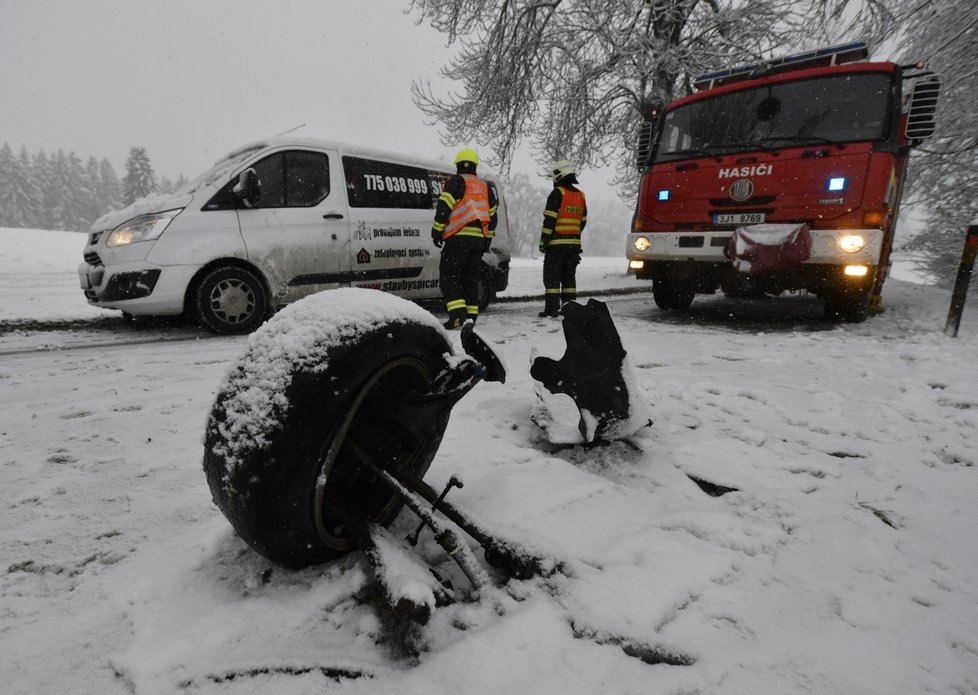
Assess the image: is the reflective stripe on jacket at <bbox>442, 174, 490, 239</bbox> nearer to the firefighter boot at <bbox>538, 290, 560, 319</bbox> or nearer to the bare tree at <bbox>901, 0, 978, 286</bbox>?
the firefighter boot at <bbox>538, 290, 560, 319</bbox>

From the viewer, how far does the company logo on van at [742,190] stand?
4.82m

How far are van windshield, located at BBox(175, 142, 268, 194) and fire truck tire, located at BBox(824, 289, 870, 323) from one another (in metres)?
5.74

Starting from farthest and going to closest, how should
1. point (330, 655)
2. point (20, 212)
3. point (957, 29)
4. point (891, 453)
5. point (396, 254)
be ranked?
point (20, 212) < point (957, 29) < point (396, 254) < point (891, 453) < point (330, 655)

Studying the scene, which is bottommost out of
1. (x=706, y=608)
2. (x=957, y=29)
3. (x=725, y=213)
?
(x=706, y=608)

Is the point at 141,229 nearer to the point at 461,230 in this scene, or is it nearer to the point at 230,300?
the point at 230,300

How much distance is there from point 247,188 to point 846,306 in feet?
19.0

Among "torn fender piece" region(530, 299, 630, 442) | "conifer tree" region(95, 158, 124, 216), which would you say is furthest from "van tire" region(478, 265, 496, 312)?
"conifer tree" region(95, 158, 124, 216)

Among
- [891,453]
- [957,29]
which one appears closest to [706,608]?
[891,453]

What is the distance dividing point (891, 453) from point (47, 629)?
3033 millimetres

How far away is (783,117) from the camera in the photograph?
4.89m

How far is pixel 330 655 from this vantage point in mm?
1149

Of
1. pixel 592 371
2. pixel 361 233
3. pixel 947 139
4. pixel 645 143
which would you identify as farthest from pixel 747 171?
pixel 947 139

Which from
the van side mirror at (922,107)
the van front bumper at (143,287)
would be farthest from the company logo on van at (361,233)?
the van side mirror at (922,107)

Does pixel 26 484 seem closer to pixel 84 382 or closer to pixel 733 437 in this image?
pixel 84 382
